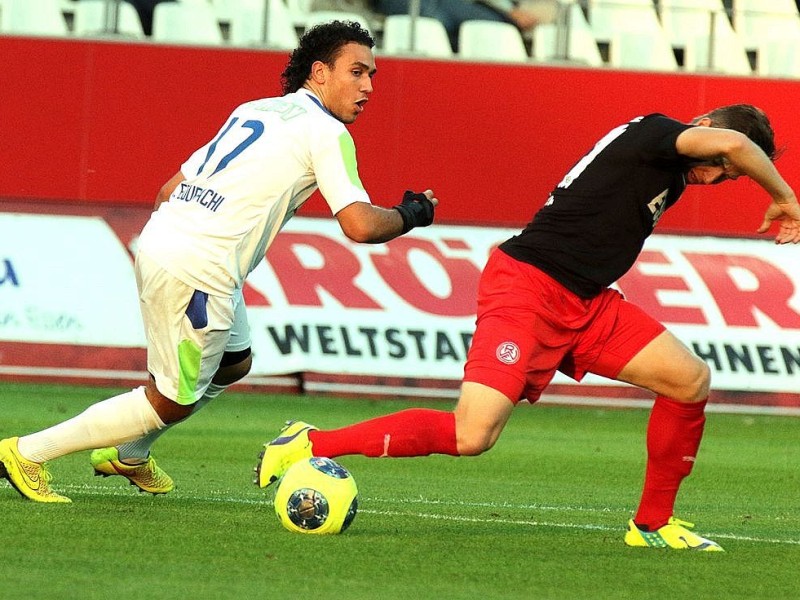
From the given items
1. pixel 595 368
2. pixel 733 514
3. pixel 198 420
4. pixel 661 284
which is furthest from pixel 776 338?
pixel 595 368

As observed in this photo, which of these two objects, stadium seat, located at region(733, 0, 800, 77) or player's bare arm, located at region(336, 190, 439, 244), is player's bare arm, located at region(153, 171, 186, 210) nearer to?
player's bare arm, located at region(336, 190, 439, 244)

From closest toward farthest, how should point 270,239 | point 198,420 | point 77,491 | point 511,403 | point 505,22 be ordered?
point 511,403, point 270,239, point 77,491, point 198,420, point 505,22

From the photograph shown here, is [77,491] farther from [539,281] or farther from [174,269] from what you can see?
[539,281]

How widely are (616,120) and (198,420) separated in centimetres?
877

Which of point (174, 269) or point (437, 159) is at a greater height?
point (174, 269)

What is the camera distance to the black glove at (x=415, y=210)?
617 cm

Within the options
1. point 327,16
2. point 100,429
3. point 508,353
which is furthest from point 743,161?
point 327,16

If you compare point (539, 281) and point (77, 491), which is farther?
point (77, 491)

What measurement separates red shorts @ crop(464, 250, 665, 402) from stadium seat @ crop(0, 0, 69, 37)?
1334 centimetres

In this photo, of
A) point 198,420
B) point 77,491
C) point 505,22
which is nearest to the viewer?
point 77,491

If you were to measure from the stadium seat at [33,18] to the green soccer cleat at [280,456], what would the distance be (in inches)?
534

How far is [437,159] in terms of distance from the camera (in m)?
18.9

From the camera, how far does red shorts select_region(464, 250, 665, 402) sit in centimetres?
599

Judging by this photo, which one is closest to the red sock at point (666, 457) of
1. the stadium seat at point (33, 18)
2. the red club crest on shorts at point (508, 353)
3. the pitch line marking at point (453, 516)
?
the pitch line marking at point (453, 516)
